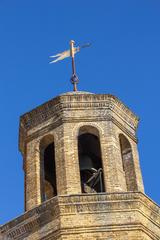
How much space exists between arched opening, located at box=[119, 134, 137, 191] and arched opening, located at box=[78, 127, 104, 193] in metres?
0.51

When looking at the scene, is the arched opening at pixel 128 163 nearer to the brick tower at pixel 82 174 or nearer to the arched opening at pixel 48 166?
the brick tower at pixel 82 174

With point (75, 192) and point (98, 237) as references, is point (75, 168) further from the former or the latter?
point (98, 237)

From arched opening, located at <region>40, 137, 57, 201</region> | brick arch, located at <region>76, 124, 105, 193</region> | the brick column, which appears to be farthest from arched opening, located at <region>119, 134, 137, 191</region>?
arched opening, located at <region>40, 137, 57, 201</region>

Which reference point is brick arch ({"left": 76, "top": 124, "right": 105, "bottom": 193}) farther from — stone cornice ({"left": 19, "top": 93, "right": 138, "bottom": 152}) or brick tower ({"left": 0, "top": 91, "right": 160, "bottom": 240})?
stone cornice ({"left": 19, "top": 93, "right": 138, "bottom": 152})

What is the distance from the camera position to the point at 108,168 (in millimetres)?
19359

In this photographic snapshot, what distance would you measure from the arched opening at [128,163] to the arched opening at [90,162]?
508 millimetres

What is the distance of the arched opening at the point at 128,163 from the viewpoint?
1958 centimetres

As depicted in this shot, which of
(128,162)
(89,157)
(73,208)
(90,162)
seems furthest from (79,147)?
(73,208)

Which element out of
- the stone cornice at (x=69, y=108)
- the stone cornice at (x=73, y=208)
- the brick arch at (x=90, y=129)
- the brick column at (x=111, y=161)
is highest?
the stone cornice at (x=69, y=108)

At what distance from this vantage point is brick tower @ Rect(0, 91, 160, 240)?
18.1 metres

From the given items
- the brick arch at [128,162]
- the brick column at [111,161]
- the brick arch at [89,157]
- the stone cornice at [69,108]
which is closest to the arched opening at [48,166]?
the stone cornice at [69,108]

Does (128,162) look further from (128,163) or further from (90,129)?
(90,129)

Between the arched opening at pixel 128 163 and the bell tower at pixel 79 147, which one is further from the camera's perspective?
the arched opening at pixel 128 163

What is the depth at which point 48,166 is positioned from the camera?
21.0m
